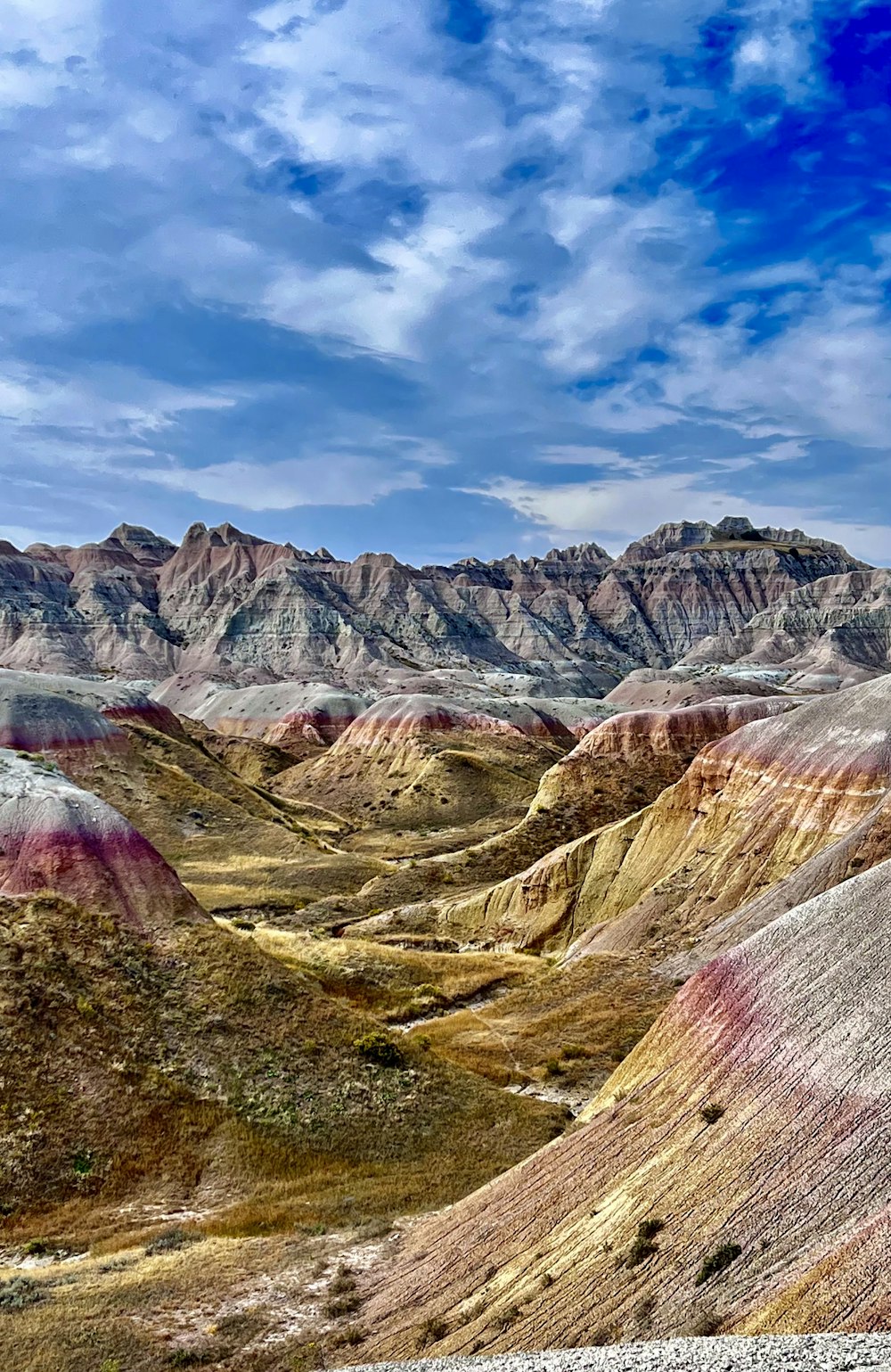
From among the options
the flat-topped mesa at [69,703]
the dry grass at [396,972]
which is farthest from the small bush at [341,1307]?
the flat-topped mesa at [69,703]

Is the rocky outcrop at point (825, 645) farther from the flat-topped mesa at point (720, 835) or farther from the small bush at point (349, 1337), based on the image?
the small bush at point (349, 1337)

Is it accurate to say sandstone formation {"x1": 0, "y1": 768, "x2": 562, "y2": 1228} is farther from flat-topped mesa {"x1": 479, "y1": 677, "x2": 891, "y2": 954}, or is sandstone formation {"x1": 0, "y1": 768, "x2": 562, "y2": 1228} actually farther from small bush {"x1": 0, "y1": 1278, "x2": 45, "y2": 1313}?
flat-topped mesa {"x1": 479, "y1": 677, "x2": 891, "y2": 954}

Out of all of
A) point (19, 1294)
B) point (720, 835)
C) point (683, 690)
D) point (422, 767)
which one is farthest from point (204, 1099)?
point (683, 690)

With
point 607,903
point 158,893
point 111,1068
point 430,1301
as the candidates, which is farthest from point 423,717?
point 430,1301

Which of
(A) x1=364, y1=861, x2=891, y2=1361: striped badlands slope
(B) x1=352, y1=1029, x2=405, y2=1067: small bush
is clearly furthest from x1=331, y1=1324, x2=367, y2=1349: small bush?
(B) x1=352, y1=1029, x2=405, y2=1067: small bush

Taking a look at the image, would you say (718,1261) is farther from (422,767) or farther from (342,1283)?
(422,767)

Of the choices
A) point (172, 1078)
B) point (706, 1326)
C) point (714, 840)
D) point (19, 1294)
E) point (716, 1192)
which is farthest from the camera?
point (714, 840)
